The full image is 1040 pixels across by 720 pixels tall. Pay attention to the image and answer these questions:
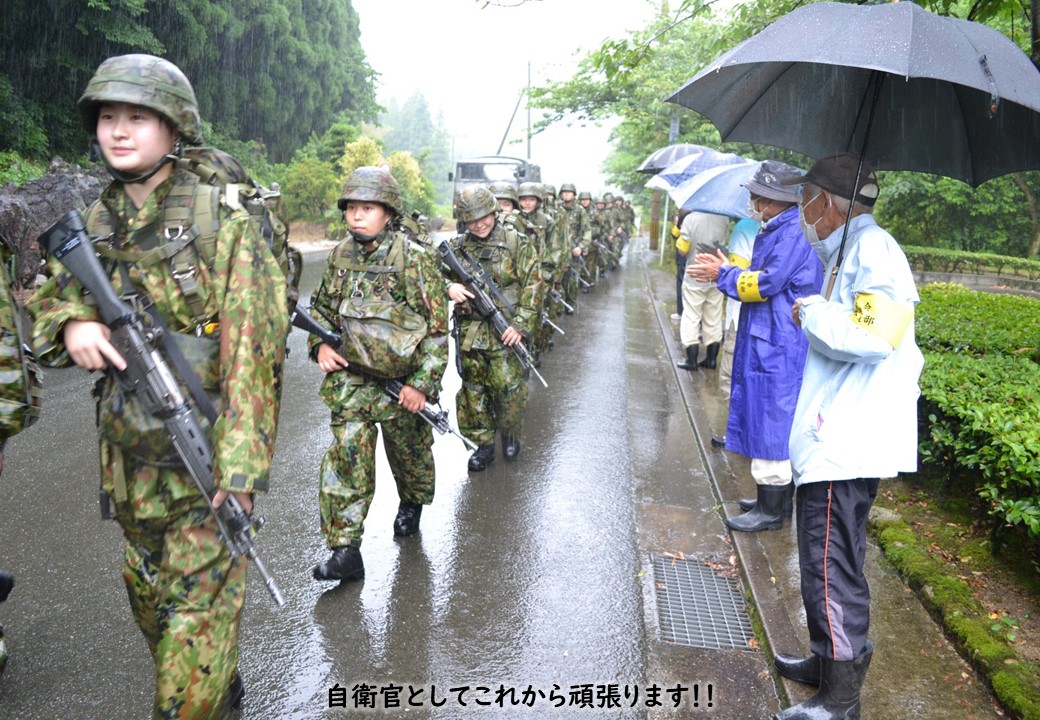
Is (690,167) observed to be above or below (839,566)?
above

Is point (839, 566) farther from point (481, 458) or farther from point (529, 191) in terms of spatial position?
point (529, 191)

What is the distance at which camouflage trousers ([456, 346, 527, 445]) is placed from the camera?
5.61 meters

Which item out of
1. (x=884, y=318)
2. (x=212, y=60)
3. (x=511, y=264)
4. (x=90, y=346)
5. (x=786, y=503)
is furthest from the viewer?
(x=212, y=60)

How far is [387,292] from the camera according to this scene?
4.00 meters

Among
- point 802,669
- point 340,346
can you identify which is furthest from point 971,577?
point 340,346

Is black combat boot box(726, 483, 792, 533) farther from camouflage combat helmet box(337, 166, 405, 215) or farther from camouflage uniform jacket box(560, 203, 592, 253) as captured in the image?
camouflage uniform jacket box(560, 203, 592, 253)

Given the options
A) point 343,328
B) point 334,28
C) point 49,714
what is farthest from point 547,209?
point 334,28

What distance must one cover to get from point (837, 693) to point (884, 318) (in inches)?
51.9

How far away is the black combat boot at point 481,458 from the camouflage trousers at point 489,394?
0.06 m

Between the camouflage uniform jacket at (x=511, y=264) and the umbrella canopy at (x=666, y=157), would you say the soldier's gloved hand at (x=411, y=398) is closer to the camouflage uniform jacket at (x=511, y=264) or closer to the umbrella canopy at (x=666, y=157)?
the camouflage uniform jacket at (x=511, y=264)

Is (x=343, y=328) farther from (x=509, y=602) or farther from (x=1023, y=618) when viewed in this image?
(x=1023, y=618)

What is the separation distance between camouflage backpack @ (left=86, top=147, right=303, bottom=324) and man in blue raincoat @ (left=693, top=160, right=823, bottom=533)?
8.23 feet

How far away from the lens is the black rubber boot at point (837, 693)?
9.44 ft

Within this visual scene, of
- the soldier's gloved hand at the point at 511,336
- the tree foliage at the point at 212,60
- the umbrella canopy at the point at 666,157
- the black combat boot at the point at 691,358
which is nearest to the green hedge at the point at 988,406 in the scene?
the black combat boot at the point at 691,358
